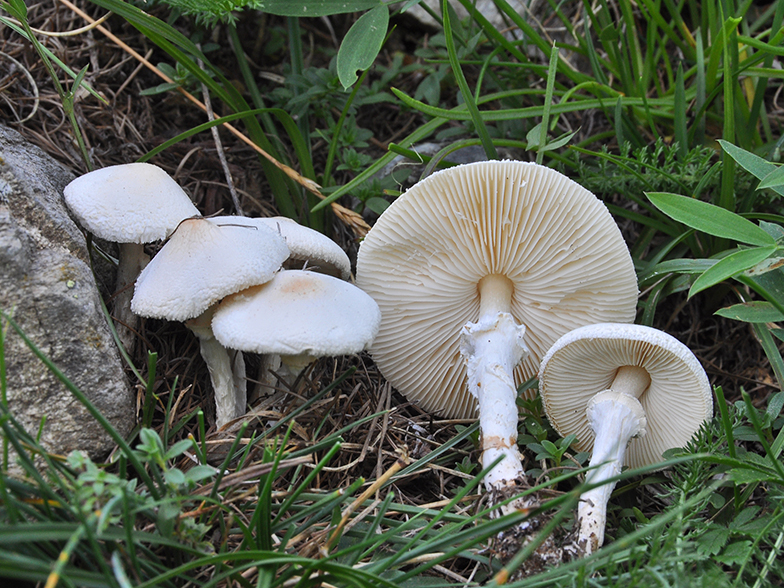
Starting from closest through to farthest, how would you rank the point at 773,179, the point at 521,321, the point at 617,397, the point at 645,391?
the point at 773,179 → the point at 617,397 → the point at 645,391 → the point at 521,321

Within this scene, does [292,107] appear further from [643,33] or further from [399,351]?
[643,33]

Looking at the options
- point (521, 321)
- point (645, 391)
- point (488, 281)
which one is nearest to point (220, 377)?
point (488, 281)

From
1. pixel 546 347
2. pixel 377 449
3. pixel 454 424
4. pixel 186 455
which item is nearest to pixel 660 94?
pixel 546 347

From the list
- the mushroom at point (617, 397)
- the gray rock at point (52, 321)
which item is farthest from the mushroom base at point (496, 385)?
the gray rock at point (52, 321)

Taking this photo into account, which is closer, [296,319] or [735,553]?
[735,553]

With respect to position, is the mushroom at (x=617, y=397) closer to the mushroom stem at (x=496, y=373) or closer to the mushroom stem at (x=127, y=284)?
the mushroom stem at (x=496, y=373)

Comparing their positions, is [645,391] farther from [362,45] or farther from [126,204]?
[126,204]

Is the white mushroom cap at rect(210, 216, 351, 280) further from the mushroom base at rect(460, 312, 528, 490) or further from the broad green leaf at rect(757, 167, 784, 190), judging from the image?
the broad green leaf at rect(757, 167, 784, 190)
